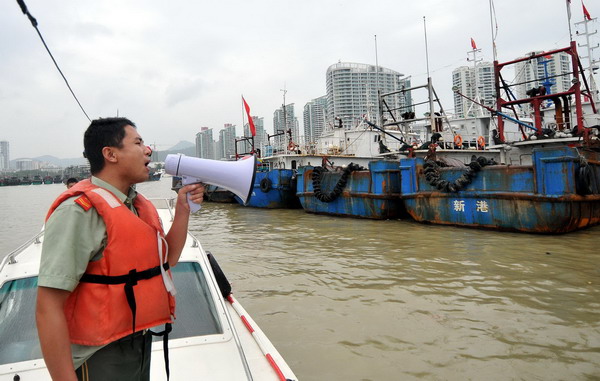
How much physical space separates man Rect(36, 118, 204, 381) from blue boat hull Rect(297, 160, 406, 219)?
11.9 meters

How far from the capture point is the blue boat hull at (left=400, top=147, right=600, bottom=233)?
8766mm

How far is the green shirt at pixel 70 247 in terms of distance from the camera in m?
1.21

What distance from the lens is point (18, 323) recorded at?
7.86ft

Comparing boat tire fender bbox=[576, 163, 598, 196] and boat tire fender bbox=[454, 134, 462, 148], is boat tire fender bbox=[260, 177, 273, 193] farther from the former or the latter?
boat tire fender bbox=[576, 163, 598, 196]

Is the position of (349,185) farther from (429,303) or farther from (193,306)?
(193,306)

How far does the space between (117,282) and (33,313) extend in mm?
1666

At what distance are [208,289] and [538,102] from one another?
1476cm

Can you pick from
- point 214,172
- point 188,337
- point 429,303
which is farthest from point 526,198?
point 214,172

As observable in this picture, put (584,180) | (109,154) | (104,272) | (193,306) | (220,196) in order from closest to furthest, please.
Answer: (104,272) < (109,154) < (193,306) < (584,180) < (220,196)

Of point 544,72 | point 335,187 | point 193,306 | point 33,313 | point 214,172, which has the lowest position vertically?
point 193,306

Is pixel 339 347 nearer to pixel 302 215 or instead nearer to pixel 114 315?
pixel 114 315

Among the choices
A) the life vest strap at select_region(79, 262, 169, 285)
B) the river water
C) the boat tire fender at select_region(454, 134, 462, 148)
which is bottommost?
the river water

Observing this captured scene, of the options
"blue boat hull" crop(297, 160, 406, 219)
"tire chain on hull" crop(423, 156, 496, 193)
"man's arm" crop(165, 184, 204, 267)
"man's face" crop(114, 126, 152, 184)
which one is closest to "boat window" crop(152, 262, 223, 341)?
"man's arm" crop(165, 184, 204, 267)

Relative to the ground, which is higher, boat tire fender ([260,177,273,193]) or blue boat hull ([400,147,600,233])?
boat tire fender ([260,177,273,193])
